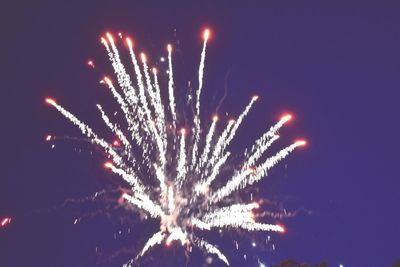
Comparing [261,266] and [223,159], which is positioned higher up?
[223,159]

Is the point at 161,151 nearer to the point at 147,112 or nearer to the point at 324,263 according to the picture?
the point at 147,112

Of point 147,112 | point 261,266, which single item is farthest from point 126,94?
point 261,266

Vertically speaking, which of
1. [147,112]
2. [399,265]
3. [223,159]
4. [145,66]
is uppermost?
[145,66]

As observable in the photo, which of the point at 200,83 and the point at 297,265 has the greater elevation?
the point at 200,83

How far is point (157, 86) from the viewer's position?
21.3 m

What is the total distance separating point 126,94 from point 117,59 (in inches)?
58.9

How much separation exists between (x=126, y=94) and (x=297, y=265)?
12.6m

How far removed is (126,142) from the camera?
70.1ft

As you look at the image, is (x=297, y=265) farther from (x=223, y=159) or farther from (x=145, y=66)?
(x=145, y=66)

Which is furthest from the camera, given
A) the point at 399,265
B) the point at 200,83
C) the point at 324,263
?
the point at 324,263

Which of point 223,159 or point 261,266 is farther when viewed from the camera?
point 261,266

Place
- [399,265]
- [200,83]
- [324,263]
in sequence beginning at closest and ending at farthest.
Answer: [200,83], [399,265], [324,263]

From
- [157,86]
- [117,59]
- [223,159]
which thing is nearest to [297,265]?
→ [223,159]

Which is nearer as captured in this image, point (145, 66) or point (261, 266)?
point (145, 66)
